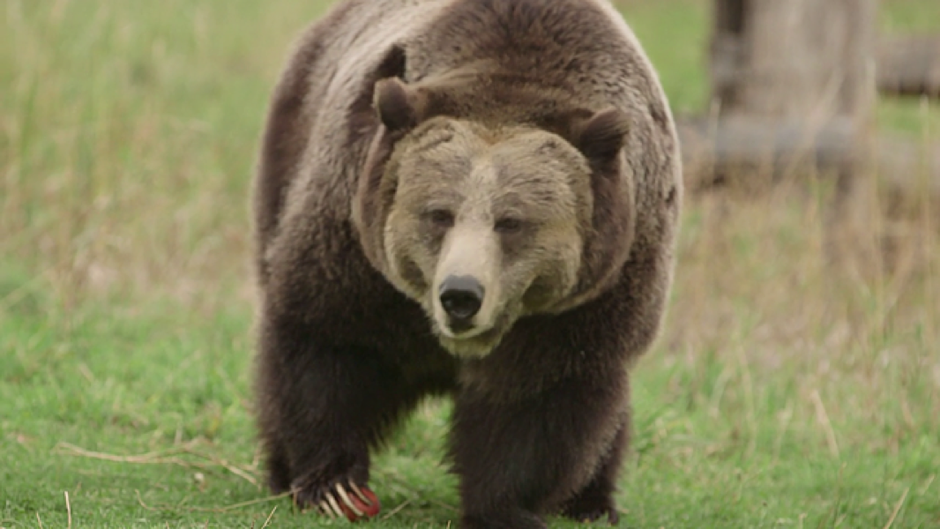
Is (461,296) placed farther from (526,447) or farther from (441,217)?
(526,447)

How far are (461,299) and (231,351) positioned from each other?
348cm

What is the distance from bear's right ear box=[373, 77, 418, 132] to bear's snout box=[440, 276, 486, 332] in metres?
0.64

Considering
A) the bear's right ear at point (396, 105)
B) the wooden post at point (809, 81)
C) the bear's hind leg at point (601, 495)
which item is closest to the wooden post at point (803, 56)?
the wooden post at point (809, 81)

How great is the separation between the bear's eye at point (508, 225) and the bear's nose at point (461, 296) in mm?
260

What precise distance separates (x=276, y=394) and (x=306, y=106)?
121cm

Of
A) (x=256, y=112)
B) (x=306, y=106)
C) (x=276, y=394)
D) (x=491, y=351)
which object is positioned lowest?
(x=256, y=112)

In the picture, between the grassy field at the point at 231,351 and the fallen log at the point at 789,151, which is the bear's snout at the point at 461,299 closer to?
the grassy field at the point at 231,351

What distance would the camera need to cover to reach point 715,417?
23.0 ft

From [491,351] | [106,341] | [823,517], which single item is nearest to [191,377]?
[106,341]

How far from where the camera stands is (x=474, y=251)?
13.0 feet

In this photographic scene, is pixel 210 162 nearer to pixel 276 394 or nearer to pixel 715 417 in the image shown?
pixel 715 417

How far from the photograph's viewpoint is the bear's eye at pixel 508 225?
409cm

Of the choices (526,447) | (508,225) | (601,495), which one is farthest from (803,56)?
(508,225)

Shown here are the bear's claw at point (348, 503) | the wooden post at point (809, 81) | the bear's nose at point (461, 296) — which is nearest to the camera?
the bear's nose at point (461, 296)
